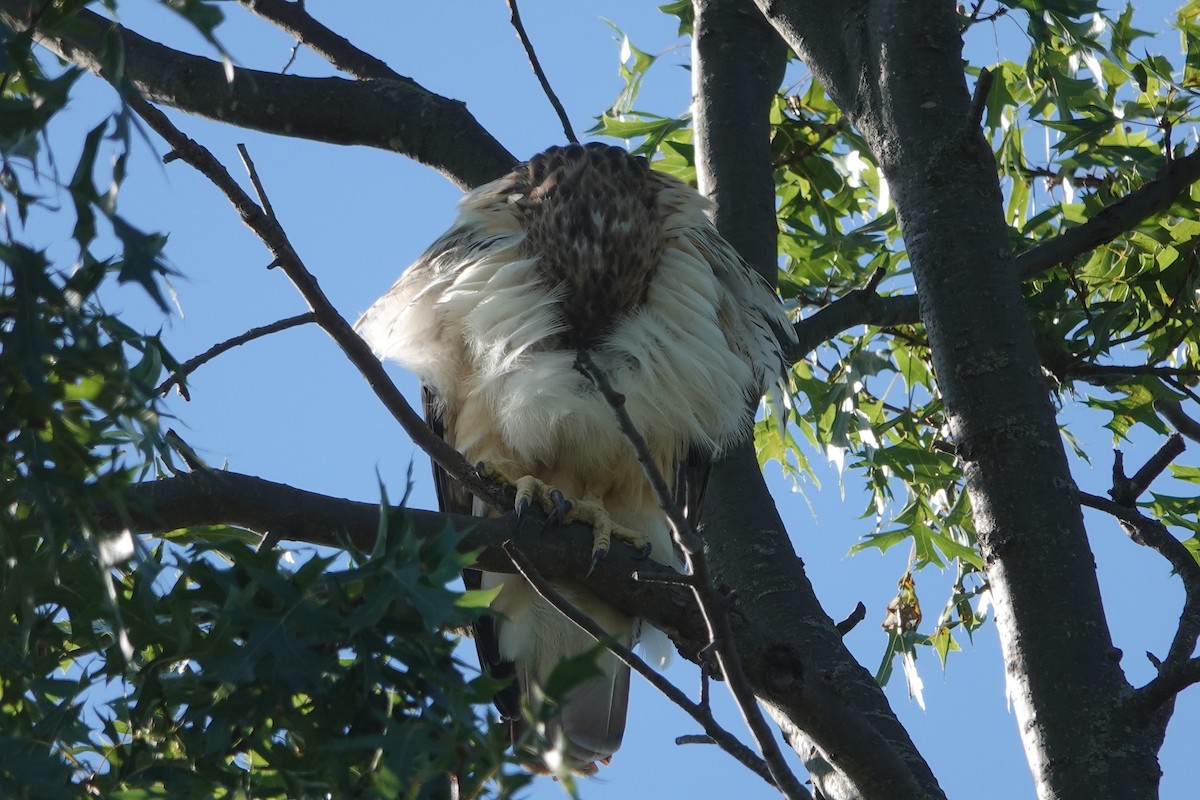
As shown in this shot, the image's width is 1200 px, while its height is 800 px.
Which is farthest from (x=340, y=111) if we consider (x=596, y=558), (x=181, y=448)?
(x=181, y=448)

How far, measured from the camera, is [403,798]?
116 cm

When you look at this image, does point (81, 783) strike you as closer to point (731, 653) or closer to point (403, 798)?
point (403, 798)

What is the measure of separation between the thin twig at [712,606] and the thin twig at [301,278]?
0.40 meters

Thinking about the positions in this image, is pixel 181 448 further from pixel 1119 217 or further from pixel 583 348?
pixel 1119 217

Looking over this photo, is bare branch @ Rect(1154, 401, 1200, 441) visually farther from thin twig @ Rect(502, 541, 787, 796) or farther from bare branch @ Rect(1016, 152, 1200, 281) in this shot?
Result: thin twig @ Rect(502, 541, 787, 796)

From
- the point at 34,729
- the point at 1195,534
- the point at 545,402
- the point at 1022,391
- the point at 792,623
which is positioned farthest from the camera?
the point at 1195,534

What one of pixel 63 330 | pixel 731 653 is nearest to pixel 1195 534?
pixel 731 653

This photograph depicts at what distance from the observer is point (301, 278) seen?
5.91 ft

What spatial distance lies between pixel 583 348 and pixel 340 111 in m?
0.89

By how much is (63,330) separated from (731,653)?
77 cm

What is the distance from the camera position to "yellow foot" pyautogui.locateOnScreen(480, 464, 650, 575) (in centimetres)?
259

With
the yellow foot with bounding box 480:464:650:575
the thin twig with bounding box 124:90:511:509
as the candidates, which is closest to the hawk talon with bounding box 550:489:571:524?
the yellow foot with bounding box 480:464:650:575

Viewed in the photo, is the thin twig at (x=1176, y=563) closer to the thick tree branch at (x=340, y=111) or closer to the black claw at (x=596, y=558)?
the black claw at (x=596, y=558)

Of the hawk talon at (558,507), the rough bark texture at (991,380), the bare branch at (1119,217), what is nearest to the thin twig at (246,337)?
the hawk talon at (558,507)
